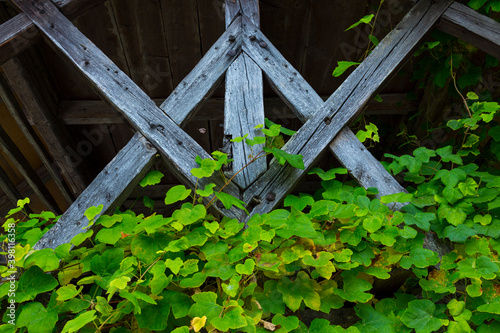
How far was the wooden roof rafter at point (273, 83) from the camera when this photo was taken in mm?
1479

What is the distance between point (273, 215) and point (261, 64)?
0.77 metres

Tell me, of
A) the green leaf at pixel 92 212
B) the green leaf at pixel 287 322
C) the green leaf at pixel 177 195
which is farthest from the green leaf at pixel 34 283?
the green leaf at pixel 287 322

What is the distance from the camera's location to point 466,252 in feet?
4.24

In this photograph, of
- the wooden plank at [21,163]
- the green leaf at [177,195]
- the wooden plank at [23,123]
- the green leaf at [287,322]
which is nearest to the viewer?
the green leaf at [287,322]

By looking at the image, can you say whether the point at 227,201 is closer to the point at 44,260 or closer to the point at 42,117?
the point at 44,260

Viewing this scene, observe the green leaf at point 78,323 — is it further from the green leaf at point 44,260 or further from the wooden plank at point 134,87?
the wooden plank at point 134,87

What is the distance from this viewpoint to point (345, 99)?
1.60m

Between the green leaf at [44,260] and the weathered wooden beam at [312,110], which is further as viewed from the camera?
the weathered wooden beam at [312,110]

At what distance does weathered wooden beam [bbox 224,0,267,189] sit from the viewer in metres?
1.49

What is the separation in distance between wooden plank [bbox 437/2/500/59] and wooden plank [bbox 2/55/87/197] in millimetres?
2600

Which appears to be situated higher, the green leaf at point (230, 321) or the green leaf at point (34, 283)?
the green leaf at point (34, 283)

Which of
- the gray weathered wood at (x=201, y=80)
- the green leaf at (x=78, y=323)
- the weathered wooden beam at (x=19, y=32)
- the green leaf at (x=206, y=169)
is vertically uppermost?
the weathered wooden beam at (x=19, y=32)

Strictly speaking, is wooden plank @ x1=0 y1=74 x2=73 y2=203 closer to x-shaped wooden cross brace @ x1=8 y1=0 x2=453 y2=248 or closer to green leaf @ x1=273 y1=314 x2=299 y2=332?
x-shaped wooden cross brace @ x1=8 y1=0 x2=453 y2=248

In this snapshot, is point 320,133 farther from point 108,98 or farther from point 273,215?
point 108,98
